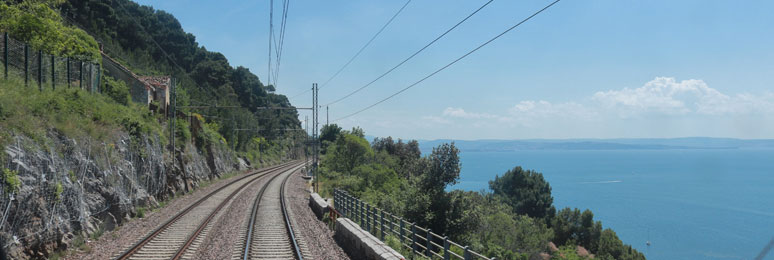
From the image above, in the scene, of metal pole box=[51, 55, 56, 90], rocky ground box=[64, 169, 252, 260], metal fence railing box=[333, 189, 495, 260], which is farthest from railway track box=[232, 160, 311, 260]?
metal pole box=[51, 55, 56, 90]

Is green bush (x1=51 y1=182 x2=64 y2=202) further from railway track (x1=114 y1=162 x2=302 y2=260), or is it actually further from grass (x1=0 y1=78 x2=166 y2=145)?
railway track (x1=114 y1=162 x2=302 y2=260)

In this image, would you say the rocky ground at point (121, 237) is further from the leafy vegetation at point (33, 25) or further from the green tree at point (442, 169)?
the green tree at point (442, 169)

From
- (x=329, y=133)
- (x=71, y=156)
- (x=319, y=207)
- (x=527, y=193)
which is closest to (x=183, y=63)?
(x=329, y=133)

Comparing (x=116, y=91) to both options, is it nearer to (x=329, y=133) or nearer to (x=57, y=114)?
(x=57, y=114)

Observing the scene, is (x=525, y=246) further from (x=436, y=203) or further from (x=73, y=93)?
(x=73, y=93)

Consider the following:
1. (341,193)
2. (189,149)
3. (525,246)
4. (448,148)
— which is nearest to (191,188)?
(189,149)

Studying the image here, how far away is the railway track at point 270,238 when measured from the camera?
11609 mm

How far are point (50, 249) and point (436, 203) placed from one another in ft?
44.5

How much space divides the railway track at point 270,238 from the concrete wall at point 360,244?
1174 mm

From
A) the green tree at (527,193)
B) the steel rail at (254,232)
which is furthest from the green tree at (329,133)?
the steel rail at (254,232)

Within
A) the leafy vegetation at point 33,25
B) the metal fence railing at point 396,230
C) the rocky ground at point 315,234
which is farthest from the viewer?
the leafy vegetation at point 33,25

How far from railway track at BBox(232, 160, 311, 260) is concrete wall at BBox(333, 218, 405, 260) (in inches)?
46.2

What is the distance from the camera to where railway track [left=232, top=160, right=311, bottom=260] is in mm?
11609

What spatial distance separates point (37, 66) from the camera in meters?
16.9
